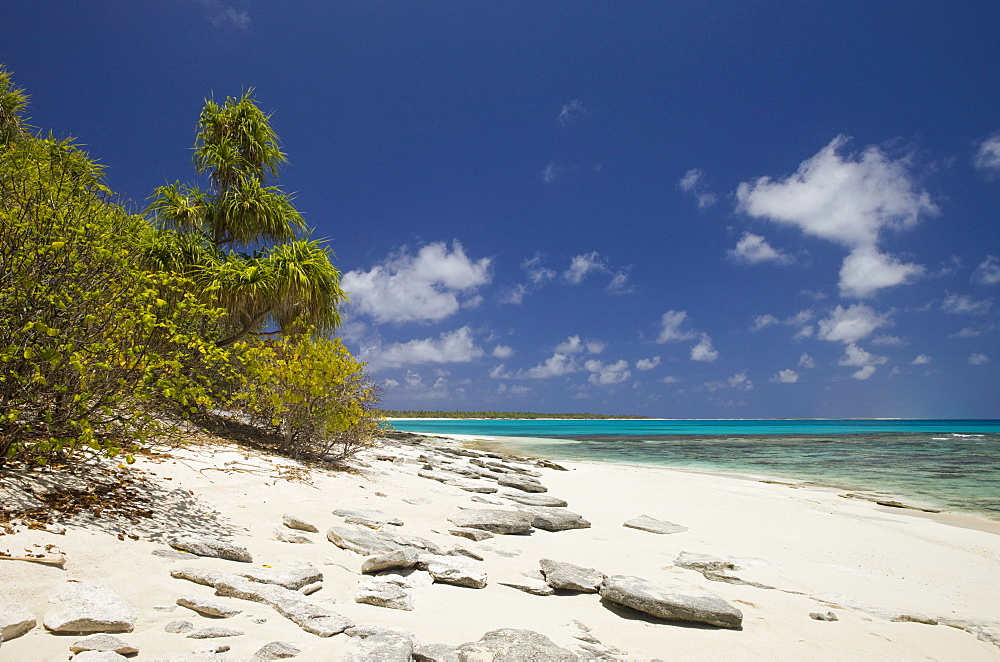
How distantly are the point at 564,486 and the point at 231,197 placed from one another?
379 inches

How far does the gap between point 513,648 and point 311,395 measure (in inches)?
240

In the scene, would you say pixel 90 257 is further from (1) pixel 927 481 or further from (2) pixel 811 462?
(2) pixel 811 462

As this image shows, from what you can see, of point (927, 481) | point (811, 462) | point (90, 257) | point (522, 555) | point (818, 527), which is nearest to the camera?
point (90, 257)

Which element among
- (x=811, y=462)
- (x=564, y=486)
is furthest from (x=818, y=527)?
(x=811, y=462)

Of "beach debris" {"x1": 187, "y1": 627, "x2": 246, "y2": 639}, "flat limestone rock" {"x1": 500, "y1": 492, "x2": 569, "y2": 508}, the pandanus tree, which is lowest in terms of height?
"flat limestone rock" {"x1": 500, "y1": 492, "x2": 569, "y2": 508}

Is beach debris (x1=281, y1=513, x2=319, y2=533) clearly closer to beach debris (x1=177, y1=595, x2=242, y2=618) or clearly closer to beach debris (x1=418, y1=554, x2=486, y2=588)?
beach debris (x1=418, y1=554, x2=486, y2=588)

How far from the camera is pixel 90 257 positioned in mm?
4398

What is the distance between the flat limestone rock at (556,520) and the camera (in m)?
6.79

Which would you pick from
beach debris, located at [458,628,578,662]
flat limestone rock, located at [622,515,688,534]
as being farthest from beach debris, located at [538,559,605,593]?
flat limestone rock, located at [622,515,688,534]

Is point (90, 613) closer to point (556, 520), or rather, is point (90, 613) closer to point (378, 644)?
point (378, 644)

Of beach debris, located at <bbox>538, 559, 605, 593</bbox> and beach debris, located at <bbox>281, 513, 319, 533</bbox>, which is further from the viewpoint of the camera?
beach debris, located at <bbox>281, 513, 319, 533</bbox>

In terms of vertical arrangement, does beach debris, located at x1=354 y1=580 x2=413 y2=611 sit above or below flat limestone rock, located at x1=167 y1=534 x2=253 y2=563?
below

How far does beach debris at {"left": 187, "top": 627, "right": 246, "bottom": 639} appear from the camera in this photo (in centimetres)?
269

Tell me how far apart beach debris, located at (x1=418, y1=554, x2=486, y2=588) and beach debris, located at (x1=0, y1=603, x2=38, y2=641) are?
2.54m
